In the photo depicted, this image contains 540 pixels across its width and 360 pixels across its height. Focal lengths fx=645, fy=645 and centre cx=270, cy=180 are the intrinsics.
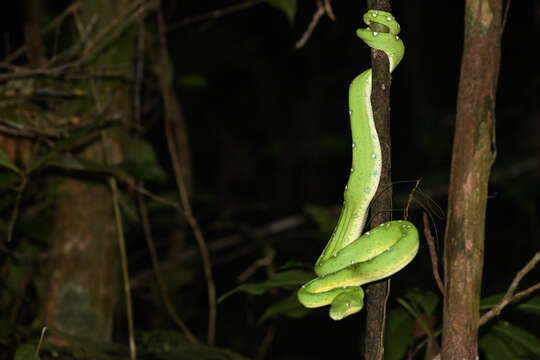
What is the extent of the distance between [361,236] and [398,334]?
1.58 ft

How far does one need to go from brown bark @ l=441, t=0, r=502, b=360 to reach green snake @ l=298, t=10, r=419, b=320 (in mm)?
307

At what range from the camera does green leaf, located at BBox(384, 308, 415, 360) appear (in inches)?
75.2

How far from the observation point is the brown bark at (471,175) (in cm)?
126

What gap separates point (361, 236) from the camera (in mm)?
1708

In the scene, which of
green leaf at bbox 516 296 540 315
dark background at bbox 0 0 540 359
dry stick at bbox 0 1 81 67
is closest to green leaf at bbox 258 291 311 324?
green leaf at bbox 516 296 540 315

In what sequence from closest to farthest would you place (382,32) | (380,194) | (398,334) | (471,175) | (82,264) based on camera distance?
(471,175) → (380,194) → (382,32) → (398,334) → (82,264)

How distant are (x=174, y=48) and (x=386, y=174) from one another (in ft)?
14.1

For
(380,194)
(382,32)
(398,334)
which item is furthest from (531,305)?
(382,32)

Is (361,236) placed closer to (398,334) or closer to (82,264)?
(398,334)

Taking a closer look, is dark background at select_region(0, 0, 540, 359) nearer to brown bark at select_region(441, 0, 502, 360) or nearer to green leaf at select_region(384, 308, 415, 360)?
green leaf at select_region(384, 308, 415, 360)

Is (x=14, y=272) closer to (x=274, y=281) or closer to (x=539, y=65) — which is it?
(x=274, y=281)

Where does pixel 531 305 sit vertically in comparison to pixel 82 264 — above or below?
above

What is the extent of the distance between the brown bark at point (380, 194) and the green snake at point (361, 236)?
0.11 metres

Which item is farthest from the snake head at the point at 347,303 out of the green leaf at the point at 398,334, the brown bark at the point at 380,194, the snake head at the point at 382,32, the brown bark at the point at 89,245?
the brown bark at the point at 89,245
